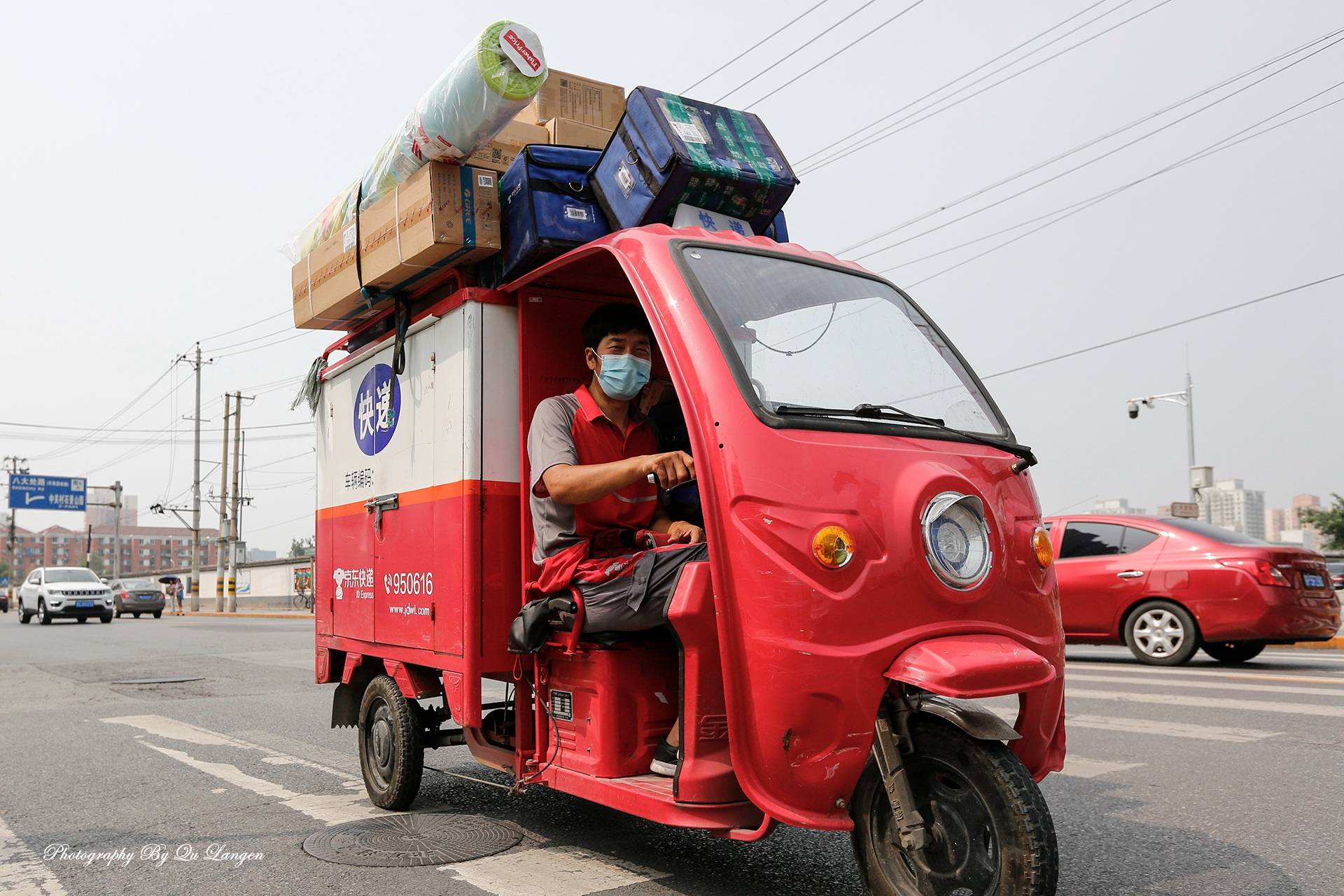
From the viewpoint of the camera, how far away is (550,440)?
12.9 ft

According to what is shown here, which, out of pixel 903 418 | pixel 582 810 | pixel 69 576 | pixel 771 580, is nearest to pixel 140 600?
pixel 69 576

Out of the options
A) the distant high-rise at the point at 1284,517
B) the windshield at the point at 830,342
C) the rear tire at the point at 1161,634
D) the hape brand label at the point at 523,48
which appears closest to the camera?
the windshield at the point at 830,342

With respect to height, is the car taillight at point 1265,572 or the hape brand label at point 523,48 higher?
the hape brand label at point 523,48

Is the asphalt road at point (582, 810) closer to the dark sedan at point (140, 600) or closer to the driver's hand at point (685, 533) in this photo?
the driver's hand at point (685, 533)

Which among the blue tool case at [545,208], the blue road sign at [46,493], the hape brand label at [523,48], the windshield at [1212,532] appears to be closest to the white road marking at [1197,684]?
the windshield at [1212,532]

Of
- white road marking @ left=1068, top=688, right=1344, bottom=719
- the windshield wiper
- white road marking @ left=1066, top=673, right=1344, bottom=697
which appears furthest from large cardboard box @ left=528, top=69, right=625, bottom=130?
white road marking @ left=1066, top=673, right=1344, bottom=697

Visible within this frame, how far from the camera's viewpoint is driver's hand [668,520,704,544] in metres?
3.74

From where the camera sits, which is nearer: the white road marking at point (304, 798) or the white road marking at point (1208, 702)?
the white road marking at point (304, 798)

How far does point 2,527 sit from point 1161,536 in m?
112

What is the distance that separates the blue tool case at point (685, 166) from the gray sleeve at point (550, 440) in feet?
2.58

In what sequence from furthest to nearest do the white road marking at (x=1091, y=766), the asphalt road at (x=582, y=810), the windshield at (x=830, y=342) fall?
1. the white road marking at (x=1091, y=766)
2. the asphalt road at (x=582, y=810)
3. the windshield at (x=830, y=342)

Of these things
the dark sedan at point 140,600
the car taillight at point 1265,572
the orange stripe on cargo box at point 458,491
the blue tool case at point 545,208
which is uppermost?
the blue tool case at point 545,208

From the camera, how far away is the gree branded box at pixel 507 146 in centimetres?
467

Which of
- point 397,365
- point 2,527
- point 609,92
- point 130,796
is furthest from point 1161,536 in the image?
point 2,527
